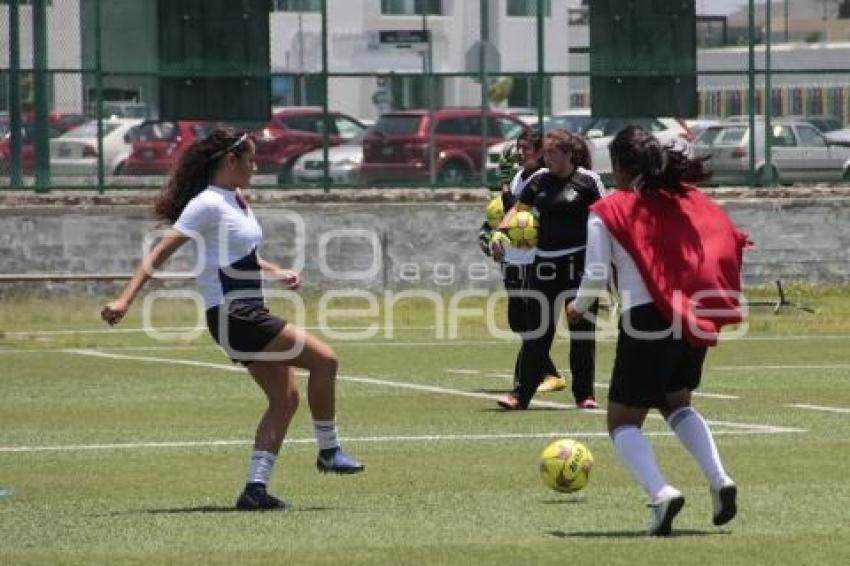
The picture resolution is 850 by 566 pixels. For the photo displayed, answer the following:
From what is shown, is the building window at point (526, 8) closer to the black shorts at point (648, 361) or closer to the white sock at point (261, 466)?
the white sock at point (261, 466)

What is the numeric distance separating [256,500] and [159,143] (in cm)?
1839

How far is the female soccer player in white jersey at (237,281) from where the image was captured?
11000 millimetres

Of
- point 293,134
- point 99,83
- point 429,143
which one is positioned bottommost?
point 429,143

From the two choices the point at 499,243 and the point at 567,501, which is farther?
the point at 499,243

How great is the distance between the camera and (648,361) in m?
10.1

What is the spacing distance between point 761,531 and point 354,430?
5224 mm

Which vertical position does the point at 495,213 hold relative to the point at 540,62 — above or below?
below

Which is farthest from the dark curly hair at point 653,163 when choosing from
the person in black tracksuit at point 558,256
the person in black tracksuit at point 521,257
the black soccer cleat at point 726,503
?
the person in black tracksuit at point 521,257

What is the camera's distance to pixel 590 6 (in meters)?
29.5

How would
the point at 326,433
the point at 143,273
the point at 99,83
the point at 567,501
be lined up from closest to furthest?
1. the point at 143,273
2. the point at 567,501
3. the point at 326,433
4. the point at 99,83

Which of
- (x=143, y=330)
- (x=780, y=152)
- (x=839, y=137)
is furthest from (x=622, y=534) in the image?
(x=839, y=137)

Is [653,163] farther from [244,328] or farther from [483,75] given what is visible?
[483,75]

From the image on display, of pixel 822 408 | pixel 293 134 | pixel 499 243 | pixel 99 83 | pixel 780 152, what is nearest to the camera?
pixel 822 408

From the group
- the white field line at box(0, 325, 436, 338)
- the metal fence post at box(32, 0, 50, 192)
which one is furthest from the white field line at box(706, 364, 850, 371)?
the metal fence post at box(32, 0, 50, 192)
